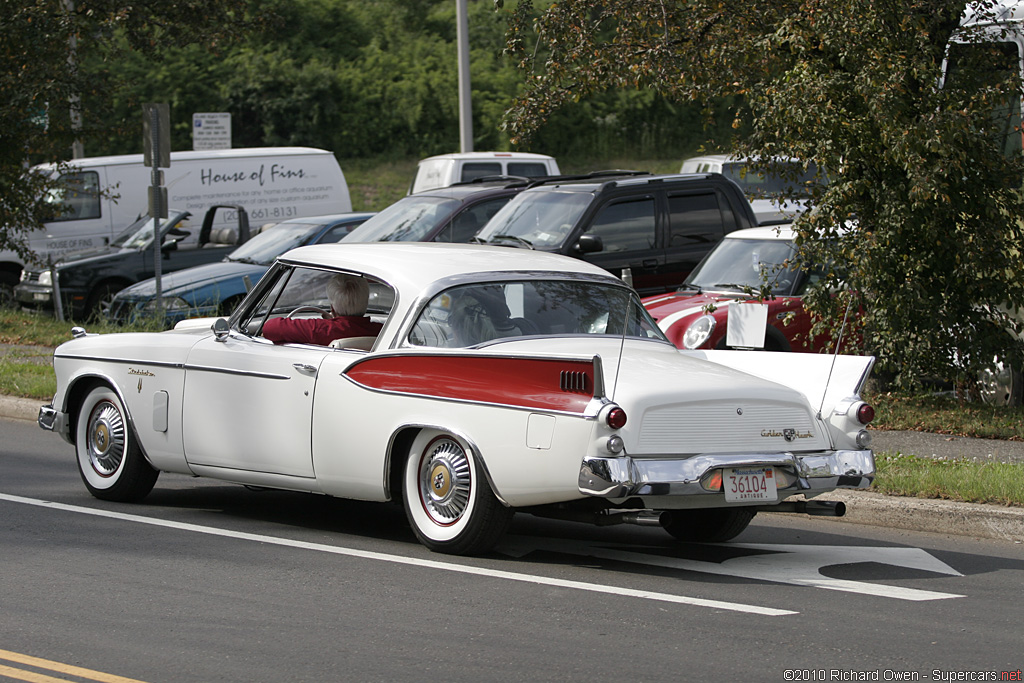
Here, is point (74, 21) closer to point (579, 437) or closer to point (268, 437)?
point (268, 437)

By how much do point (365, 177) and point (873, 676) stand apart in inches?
1676

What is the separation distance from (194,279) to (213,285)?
37cm

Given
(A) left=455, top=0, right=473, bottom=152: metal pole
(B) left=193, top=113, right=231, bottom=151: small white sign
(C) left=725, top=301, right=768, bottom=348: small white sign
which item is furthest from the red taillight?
(B) left=193, top=113, right=231, bottom=151: small white sign

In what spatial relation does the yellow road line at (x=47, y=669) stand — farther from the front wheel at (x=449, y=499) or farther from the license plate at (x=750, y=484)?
the license plate at (x=750, y=484)

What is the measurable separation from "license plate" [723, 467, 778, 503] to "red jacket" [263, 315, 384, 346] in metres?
2.39

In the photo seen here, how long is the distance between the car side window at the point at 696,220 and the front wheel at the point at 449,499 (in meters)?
9.13

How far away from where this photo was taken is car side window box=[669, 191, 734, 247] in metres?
15.7

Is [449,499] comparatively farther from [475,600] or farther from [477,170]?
[477,170]

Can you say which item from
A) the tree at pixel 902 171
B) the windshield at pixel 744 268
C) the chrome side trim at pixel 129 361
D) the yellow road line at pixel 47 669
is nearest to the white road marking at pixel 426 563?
the chrome side trim at pixel 129 361

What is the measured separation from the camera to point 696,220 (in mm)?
15898

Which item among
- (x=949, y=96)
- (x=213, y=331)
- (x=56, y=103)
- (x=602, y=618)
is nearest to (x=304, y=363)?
(x=213, y=331)

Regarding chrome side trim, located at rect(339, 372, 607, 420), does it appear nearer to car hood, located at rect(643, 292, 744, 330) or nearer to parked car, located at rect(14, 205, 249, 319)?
car hood, located at rect(643, 292, 744, 330)

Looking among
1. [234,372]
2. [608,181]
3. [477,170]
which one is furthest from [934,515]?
[477,170]

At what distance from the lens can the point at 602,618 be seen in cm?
575
